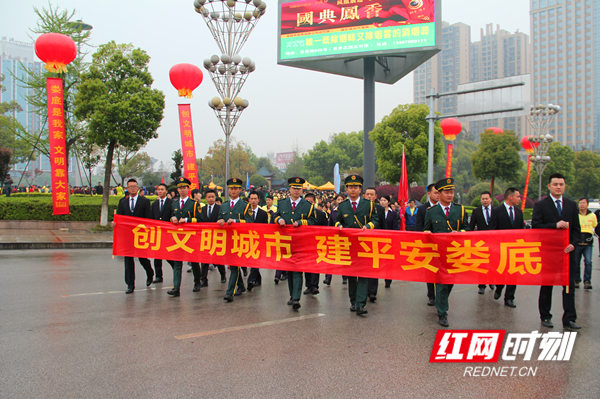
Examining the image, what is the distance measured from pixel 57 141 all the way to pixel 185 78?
4686mm

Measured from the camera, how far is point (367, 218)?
21.3ft

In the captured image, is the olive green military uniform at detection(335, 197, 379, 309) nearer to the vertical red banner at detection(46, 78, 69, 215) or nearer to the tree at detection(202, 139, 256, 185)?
the vertical red banner at detection(46, 78, 69, 215)

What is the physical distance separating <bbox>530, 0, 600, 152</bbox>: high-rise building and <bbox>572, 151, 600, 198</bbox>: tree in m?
60.9

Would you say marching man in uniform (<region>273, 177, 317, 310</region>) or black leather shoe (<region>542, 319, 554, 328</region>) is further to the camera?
marching man in uniform (<region>273, 177, 317, 310</region>)

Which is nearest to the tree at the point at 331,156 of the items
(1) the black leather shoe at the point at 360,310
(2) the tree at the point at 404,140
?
(2) the tree at the point at 404,140

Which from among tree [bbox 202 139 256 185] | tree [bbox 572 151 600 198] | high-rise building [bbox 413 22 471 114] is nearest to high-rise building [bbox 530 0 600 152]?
high-rise building [bbox 413 22 471 114]

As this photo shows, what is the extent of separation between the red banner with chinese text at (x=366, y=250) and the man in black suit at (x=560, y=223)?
115 mm

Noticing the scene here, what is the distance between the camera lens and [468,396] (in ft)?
11.9

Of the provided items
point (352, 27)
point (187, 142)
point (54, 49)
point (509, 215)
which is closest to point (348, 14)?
point (352, 27)

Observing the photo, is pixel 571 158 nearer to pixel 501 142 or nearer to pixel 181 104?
pixel 501 142

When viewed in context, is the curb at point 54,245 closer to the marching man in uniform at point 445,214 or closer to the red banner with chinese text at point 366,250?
the red banner with chinese text at point 366,250

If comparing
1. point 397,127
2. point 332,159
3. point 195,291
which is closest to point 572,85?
point 332,159

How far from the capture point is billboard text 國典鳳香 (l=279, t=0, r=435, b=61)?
979 inches

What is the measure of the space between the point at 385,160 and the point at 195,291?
23899mm
